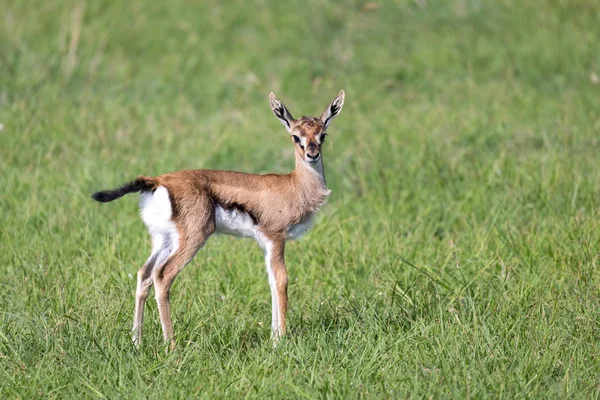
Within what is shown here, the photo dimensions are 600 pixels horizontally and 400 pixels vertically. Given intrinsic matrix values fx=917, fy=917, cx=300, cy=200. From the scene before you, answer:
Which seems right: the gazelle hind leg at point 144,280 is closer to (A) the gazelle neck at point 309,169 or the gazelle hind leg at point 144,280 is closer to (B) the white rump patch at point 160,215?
(B) the white rump patch at point 160,215

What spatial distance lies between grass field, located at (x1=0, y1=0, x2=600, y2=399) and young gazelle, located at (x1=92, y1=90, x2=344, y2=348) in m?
0.21

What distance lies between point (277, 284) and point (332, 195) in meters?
2.34

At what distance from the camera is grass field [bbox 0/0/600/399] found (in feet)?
13.8

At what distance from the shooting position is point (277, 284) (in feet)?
15.5

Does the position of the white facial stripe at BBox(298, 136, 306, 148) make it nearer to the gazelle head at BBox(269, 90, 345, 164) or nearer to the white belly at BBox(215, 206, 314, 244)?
the gazelle head at BBox(269, 90, 345, 164)

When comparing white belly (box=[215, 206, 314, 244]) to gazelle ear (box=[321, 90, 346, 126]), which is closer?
white belly (box=[215, 206, 314, 244])

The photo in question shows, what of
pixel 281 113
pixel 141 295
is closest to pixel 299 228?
pixel 281 113

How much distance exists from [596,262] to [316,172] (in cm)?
176

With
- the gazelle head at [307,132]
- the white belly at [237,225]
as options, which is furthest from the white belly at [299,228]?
the gazelle head at [307,132]

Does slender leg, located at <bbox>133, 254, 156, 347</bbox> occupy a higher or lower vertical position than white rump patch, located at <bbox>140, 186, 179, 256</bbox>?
lower

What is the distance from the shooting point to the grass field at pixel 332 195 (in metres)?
4.21

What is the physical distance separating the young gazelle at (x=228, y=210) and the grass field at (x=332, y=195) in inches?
8.3

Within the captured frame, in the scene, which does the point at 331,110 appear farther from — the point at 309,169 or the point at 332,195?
the point at 332,195

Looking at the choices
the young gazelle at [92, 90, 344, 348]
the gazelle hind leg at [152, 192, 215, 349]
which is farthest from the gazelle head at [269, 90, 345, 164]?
the gazelle hind leg at [152, 192, 215, 349]
